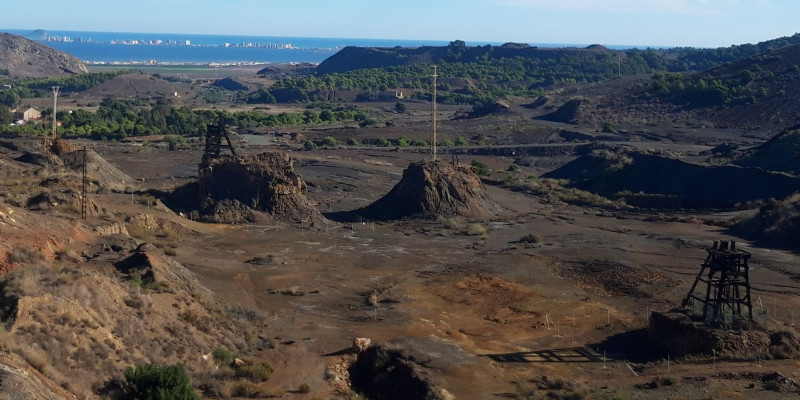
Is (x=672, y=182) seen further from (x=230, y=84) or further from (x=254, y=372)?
(x=230, y=84)

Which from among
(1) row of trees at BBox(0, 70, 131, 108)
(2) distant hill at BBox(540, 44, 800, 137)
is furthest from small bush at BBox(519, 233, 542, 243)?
(1) row of trees at BBox(0, 70, 131, 108)

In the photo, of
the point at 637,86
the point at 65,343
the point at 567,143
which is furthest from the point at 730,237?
the point at 637,86

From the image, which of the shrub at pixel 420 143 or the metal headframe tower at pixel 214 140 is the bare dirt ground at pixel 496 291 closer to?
the metal headframe tower at pixel 214 140

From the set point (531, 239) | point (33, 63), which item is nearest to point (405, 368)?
point (531, 239)

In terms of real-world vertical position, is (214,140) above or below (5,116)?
above

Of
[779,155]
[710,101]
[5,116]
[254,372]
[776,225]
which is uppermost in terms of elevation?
[710,101]

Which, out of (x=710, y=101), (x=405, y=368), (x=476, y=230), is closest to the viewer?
(x=405, y=368)

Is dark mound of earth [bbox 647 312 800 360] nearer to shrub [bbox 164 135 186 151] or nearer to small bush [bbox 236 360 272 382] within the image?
small bush [bbox 236 360 272 382]

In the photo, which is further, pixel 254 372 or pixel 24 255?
pixel 24 255
